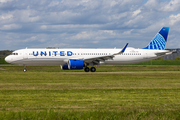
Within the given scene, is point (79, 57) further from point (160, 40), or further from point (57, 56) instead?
point (160, 40)

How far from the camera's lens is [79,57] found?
41.3m

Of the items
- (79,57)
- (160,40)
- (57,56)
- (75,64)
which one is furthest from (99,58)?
(160,40)

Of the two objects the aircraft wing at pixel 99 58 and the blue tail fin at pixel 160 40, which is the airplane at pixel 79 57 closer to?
the aircraft wing at pixel 99 58

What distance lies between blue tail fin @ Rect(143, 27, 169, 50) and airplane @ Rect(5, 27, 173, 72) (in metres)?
1.30

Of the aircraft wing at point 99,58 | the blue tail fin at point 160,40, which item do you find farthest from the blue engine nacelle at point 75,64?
the blue tail fin at point 160,40

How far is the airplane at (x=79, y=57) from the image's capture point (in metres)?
39.6

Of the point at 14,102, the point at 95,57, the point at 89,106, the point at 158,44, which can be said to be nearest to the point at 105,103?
the point at 89,106

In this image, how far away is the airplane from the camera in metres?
39.6

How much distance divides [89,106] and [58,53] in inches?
1158

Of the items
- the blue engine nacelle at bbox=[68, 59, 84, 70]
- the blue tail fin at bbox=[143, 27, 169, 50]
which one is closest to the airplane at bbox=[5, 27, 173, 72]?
the blue engine nacelle at bbox=[68, 59, 84, 70]

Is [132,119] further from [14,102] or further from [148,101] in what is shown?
[14,102]

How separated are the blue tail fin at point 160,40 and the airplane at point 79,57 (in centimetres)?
130

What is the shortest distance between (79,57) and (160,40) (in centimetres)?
1591

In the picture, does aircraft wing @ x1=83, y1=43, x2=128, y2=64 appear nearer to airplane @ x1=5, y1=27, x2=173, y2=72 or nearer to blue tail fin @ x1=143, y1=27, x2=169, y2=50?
airplane @ x1=5, y1=27, x2=173, y2=72
